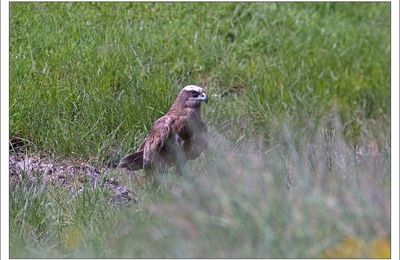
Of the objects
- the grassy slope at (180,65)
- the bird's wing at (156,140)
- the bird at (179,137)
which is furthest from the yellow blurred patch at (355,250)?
the grassy slope at (180,65)

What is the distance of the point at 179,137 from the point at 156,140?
16 centimetres

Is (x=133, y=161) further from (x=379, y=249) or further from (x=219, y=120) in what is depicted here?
(x=379, y=249)

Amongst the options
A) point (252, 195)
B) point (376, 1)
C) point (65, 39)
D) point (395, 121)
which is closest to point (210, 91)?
point (65, 39)

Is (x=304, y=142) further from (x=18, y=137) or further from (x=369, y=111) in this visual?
(x=369, y=111)

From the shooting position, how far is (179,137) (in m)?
7.31

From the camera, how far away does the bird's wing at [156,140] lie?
7270mm

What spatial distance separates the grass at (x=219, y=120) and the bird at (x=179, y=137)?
144mm

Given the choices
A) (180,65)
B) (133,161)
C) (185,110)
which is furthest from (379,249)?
(180,65)

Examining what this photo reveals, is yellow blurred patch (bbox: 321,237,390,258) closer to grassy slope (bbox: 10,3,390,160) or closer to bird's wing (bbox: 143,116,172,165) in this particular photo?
bird's wing (bbox: 143,116,172,165)

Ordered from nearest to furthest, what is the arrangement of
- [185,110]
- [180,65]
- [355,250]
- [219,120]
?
[355,250]
[185,110]
[219,120]
[180,65]

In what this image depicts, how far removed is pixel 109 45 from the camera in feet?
31.1

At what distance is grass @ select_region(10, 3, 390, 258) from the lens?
5117 millimetres

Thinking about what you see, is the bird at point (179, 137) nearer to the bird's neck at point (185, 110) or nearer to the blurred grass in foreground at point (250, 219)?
the bird's neck at point (185, 110)

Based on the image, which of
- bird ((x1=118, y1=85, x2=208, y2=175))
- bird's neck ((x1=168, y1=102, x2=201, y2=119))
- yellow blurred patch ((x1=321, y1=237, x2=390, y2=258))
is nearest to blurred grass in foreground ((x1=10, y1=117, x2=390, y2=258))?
yellow blurred patch ((x1=321, y1=237, x2=390, y2=258))
